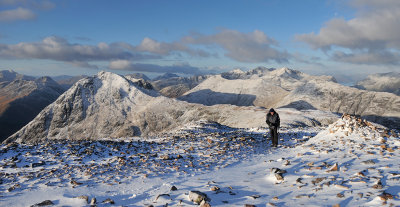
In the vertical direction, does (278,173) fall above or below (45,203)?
above

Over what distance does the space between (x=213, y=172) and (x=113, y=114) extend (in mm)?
159607

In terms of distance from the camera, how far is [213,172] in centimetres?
1387

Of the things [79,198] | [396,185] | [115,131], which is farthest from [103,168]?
[115,131]

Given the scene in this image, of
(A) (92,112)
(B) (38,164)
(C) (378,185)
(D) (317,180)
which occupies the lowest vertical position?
(A) (92,112)

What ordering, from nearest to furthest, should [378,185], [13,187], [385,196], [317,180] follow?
[385,196], [378,185], [317,180], [13,187]

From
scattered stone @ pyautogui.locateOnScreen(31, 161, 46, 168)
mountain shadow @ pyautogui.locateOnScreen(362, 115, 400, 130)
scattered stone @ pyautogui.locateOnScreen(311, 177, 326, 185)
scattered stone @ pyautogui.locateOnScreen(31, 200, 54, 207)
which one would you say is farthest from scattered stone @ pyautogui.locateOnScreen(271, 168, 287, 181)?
mountain shadow @ pyautogui.locateOnScreen(362, 115, 400, 130)

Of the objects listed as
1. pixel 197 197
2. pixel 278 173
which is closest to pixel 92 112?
pixel 278 173

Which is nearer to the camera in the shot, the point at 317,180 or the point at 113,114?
the point at 317,180

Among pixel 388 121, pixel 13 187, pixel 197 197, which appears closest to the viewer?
pixel 197 197

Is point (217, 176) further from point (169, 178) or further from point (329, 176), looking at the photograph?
point (329, 176)

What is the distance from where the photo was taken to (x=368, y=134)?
1825 cm

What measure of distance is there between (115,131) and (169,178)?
5748 inches

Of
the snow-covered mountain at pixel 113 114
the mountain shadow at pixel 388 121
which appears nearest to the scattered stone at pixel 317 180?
the snow-covered mountain at pixel 113 114

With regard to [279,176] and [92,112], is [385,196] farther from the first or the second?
[92,112]
